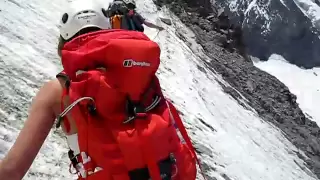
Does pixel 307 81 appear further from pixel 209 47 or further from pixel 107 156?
pixel 107 156

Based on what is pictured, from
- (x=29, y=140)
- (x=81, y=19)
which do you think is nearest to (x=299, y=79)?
(x=81, y=19)

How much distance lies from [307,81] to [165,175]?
78570 millimetres

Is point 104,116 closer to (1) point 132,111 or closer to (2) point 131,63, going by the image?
(1) point 132,111

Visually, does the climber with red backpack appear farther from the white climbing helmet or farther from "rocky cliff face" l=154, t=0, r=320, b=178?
"rocky cliff face" l=154, t=0, r=320, b=178

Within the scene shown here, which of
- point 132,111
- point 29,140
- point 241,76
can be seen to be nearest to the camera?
point 29,140

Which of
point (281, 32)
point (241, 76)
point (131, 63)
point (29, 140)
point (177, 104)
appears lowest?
point (281, 32)

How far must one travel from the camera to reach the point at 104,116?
2400 mm

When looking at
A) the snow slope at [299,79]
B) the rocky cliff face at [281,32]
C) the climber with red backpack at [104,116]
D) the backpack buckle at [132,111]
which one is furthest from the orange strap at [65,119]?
the rocky cliff face at [281,32]

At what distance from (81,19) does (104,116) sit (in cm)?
51

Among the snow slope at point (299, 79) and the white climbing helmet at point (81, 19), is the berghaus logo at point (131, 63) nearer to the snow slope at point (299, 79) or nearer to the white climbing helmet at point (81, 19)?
the white climbing helmet at point (81, 19)

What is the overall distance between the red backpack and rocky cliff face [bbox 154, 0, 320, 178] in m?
11.1

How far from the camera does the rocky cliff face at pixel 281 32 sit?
90188mm

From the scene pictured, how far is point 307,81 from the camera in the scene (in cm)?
7825

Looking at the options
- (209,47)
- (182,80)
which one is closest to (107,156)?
(182,80)
